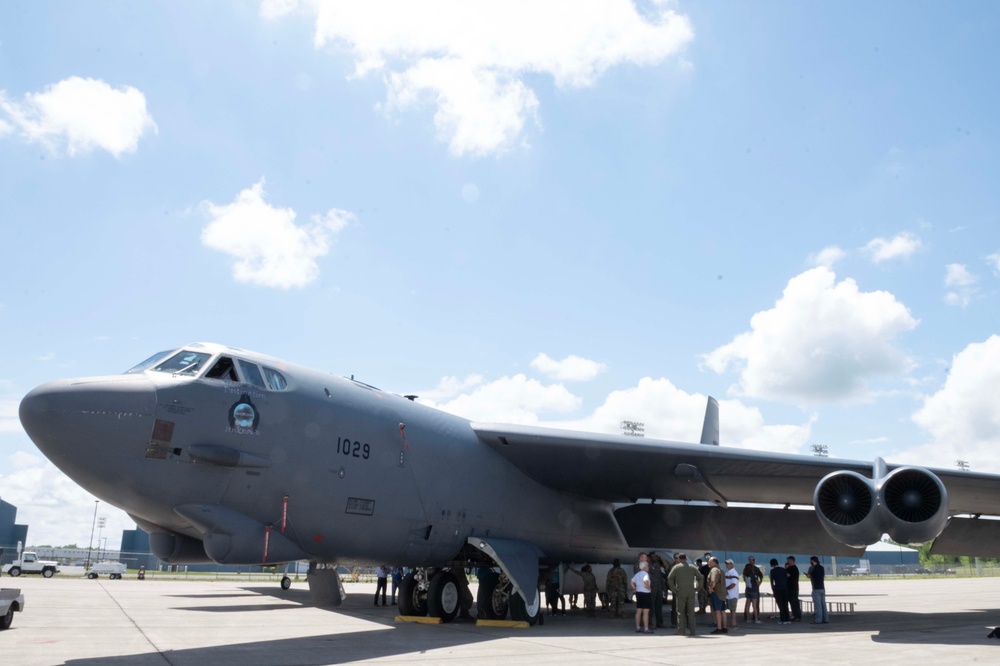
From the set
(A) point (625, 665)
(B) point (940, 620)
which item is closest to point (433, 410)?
(A) point (625, 665)

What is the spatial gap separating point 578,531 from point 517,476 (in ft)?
7.97

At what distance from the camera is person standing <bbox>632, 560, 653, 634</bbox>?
12523 mm

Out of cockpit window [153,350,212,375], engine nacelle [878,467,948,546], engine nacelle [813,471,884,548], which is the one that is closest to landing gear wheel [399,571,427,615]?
cockpit window [153,350,212,375]

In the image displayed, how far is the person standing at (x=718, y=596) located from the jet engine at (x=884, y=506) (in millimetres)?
2486

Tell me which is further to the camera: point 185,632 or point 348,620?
point 348,620

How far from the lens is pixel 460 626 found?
12391 mm

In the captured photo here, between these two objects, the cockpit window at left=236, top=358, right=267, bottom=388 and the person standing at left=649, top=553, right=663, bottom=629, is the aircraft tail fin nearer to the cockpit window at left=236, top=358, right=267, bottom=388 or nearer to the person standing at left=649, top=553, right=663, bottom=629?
the person standing at left=649, top=553, right=663, bottom=629

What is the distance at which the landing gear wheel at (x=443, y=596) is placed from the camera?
42.5 feet

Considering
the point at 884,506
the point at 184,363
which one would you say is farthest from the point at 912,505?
the point at 184,363

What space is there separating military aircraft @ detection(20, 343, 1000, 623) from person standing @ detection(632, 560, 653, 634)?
1744mm

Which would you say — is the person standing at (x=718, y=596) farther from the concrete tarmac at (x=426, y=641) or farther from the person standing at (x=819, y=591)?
the person standing at (x=819, y=591)

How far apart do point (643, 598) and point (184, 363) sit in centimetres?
827

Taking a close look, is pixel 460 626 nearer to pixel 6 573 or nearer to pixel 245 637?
pixel 245 637

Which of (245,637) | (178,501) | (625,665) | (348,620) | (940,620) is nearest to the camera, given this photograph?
(625,665)
